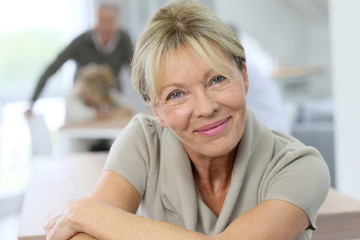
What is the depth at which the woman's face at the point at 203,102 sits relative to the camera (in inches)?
47.5

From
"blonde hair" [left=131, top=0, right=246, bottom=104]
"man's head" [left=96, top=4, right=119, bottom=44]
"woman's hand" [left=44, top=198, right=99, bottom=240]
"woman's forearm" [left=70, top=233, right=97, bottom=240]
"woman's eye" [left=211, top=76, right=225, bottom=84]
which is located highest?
"blonde hair" [left=131, top=0, right=246, bottom=104]

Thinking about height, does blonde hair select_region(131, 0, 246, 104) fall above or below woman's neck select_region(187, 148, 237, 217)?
above

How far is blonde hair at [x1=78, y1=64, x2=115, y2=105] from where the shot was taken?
438cm

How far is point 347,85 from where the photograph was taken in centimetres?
235

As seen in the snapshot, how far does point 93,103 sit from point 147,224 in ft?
10.7

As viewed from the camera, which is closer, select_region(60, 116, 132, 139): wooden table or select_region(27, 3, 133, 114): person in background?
select_region(60, 116, 132, 139): wooden table

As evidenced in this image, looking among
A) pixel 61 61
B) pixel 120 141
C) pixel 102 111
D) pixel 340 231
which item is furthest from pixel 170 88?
pixel 61 61

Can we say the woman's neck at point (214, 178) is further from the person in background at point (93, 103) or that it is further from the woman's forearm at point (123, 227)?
the person in background at point (93, 103)

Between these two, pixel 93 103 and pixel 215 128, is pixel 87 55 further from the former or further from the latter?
pixel 215 128

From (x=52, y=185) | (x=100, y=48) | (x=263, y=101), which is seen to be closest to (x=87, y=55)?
(x=100, y=48)

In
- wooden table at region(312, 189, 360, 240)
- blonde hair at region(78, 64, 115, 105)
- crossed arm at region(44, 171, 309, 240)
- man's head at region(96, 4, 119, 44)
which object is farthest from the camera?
man's head at region(96, 4, 119, 44)

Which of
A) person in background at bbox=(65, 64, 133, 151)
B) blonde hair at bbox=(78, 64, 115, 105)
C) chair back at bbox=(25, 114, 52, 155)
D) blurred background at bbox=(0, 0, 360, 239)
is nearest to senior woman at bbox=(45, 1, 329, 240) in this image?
blurred background at bbox=(0, 0, 360, 239)

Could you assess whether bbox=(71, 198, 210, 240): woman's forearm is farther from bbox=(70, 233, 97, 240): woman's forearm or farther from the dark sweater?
the dark sweater

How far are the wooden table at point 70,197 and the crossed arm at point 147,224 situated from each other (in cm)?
23
